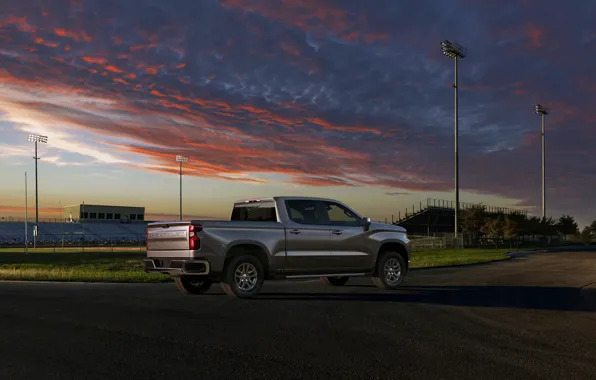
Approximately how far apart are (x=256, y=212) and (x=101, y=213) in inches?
4845

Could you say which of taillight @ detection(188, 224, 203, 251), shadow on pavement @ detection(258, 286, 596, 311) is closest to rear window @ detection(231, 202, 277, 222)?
shadow on pavement @ detection(258, 286, 596, 311)

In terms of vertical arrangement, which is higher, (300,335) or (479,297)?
(300,335)

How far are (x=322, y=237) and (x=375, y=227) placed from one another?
5.43 feet

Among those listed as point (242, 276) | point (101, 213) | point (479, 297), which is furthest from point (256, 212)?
point (101, 213)

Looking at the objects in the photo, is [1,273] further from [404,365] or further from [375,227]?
[404,365]

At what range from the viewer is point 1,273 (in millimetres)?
20906

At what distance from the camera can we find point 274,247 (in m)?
12.2

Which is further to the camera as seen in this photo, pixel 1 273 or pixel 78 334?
pixel 1 273

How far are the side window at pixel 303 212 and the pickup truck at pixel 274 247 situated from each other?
2 cm

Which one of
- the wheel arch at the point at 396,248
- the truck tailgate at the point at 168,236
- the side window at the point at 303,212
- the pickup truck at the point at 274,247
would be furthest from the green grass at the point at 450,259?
the truck tailgate at the point at 168,236

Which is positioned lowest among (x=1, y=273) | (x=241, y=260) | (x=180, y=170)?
(x=1, y=273)

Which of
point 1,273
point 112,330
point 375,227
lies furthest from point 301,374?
point 1,273

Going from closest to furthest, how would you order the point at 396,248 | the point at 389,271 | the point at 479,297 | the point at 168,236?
the point at 168,236 → the point at 479,297 → the point at 389,271 → the point at 396,248

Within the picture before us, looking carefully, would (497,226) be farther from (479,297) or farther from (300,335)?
(300,335)
